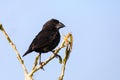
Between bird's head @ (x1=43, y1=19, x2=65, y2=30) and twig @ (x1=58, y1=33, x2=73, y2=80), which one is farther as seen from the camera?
bird's head @ (x1=43, y1=19, x2=65, y2=30)

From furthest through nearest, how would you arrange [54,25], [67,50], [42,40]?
[54,25]
[42,40]
[67,50]

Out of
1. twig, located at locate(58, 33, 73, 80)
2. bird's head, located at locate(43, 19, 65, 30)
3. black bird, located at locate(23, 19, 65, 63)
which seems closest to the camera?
twig, located at locate(58, 33, 73, 80)

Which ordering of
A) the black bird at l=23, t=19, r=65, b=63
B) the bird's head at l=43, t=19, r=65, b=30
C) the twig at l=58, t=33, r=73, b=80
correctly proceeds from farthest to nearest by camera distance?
the bird's head at l=43, t=19, r=65, b=30 < the black bird at l=23, t=19, r=65, b=63 < the twig at l=58, t=33, r=73, b=80

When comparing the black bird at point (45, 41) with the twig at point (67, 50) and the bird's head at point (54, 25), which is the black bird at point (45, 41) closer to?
the bird's head at point (54, 25)

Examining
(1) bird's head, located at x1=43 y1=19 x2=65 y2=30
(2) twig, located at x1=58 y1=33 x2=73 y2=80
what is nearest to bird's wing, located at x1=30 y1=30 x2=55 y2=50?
(1) bird's head, located at x1=43 y1=19 x2=65 y2=30

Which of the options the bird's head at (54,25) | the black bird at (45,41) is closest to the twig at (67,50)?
the black bird at (45,41)

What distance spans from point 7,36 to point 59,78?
68cm

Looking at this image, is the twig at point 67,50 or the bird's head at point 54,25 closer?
the twig at point 67,50

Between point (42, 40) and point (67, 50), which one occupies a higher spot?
point (67, 50)

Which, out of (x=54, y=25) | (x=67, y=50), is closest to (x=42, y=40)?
(x=54, y=25)

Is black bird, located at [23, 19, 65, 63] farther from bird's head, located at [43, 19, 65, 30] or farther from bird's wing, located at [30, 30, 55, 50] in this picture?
bird's head, located at [43, 19, 65, 30]

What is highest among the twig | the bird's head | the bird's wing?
the twig

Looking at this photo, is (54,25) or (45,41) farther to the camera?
(54,25)

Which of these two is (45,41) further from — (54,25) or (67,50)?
(67,50)
